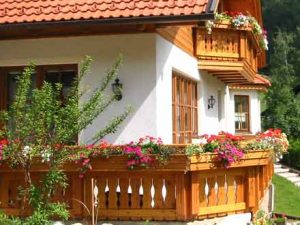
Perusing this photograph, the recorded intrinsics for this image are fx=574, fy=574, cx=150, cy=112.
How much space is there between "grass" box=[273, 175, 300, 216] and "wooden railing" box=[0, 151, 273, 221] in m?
7.07

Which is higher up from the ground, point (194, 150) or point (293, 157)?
point (194, 150)

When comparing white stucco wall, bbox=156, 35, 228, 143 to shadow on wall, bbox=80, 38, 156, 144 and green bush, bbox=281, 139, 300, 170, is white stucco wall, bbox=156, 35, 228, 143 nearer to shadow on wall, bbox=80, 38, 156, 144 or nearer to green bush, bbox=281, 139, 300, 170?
shadow on wall, bbox=80, 38, 156, 144

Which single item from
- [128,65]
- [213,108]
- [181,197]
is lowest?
[181,197]

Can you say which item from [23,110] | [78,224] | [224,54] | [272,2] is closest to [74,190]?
[78,224]

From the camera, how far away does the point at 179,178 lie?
911 centimetres

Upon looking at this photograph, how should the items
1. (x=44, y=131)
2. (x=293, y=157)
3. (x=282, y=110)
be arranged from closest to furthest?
(x=44, y=131) → (x=293, y=157) → (x=282, y=110)

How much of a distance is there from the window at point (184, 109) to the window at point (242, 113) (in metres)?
13.0

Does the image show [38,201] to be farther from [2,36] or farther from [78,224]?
[2,36]

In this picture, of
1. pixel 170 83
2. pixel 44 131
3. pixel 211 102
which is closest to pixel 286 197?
pixel 211 102

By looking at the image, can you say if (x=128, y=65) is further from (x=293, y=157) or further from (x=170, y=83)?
(x=293, y=157)

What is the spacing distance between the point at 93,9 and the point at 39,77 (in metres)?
1.91

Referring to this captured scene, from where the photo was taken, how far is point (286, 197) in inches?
744

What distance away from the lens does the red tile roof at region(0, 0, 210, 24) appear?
10000mm

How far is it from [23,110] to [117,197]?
7.44ft
